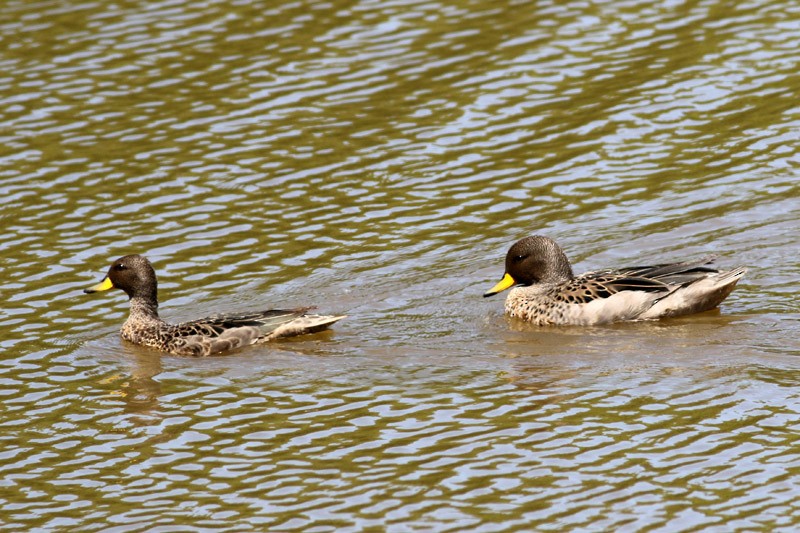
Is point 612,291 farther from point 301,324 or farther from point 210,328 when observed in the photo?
point 210,328

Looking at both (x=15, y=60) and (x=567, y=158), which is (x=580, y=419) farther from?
(x=15, y=60)

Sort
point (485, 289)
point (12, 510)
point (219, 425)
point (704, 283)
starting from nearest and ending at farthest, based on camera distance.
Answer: point (12, 510), point (219, 425), point (704, 283), point (485, 289)

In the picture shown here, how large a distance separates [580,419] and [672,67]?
9.79 meters

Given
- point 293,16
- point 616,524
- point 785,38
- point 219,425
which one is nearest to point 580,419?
point 616,524

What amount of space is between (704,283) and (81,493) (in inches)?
233

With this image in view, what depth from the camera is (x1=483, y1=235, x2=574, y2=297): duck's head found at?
552 inches

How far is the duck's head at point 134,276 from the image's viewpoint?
1398 cm

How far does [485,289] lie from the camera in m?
14.5

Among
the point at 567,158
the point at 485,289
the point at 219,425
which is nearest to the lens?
the point at 219,425

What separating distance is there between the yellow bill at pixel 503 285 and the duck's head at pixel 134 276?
10.6 ft

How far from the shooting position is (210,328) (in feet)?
43.5

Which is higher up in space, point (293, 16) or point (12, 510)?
point (293, 16)

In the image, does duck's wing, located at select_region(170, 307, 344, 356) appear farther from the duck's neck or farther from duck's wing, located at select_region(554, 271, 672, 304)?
duck's wing, located at select_region(554, 271, 672, 304)

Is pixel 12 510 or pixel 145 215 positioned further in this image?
pixel 145 215
